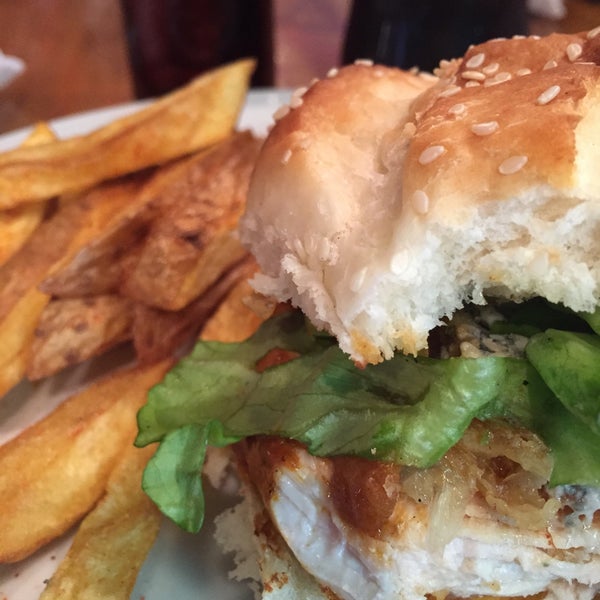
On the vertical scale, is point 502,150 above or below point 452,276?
above

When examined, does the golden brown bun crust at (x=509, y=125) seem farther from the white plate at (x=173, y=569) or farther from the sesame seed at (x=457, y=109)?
the white plate at (x=173, y=569)

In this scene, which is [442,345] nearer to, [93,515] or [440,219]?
[440,219]

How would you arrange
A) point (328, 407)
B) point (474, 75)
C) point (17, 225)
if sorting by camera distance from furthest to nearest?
point (17, 225), point (474, 75), point (328, 407)

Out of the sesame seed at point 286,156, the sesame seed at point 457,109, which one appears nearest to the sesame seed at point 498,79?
the sesame seed at point 457,109

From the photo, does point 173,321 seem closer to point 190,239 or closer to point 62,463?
point 190,239

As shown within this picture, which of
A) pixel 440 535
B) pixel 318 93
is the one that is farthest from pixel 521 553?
pixel 318 93

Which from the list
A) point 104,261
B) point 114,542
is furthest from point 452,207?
point 104,261

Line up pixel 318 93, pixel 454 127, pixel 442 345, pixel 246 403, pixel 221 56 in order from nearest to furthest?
pixel 454 127
pixel 442 345
pixel 246 403
pixel 318 93
pixel 221 56
